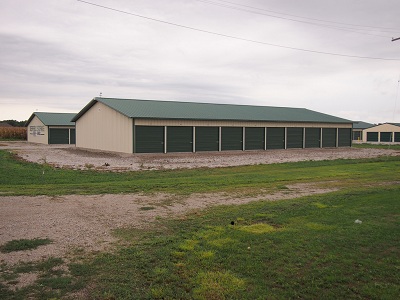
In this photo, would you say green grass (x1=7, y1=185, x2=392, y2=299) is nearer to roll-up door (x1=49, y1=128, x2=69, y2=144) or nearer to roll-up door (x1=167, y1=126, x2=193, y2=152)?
roll-up door (x1=167, y1=126, x2=193, y2=152)

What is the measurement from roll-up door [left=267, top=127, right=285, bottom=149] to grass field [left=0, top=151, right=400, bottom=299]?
30.1 m

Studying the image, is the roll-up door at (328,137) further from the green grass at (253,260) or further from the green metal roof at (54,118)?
the green grass at (253,260)

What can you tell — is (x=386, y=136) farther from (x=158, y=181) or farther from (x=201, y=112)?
(x=158, y=181)

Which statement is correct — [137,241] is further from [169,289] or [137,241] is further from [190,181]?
[190,181]

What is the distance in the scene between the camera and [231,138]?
3903 centimetres

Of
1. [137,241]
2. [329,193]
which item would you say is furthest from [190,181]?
[137,241]

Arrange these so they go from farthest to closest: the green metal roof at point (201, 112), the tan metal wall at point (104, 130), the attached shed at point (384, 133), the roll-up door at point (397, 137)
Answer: the attached shed at point (384, 133) → the roll-up door at point (397, 137) → the green metal roof at point (201, 112) → the tan metal wall at point (104, 130)

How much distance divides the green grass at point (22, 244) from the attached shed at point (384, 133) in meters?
63.8

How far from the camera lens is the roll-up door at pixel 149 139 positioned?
33.2 metres

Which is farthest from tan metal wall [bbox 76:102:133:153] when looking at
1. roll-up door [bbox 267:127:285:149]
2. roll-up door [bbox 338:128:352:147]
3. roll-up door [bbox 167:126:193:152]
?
roll-up door [bbox 338:128:352:147]

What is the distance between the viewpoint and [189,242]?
761 centimetres

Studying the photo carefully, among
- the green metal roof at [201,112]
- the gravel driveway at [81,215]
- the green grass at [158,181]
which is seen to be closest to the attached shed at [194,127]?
the green metal roof at [201,112]

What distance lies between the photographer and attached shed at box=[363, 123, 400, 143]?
62500mm

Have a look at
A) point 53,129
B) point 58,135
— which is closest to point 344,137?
point 58,135
